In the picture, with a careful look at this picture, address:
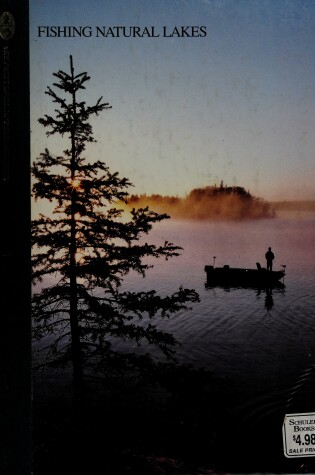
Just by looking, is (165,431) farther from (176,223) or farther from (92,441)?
(176,223)

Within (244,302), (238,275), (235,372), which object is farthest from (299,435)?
(244,302)

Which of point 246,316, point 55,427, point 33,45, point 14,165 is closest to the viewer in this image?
point 14,165

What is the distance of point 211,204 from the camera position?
652 cm

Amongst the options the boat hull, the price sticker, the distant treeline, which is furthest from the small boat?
the price sticker

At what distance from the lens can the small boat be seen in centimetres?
1110

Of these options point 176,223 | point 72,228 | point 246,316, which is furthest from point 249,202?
point 246,316

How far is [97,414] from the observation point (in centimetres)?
757

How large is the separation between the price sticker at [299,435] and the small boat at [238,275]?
24.1 ft

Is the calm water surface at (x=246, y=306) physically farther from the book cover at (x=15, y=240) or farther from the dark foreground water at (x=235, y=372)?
the book cover at (x=15, y=240)

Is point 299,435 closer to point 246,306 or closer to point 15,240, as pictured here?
point 15,240

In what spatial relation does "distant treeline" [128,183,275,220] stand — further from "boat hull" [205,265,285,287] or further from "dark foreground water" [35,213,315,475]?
"boat hull" [205,265,285,287]

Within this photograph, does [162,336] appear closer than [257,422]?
No

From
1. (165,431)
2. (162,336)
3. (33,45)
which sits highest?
(33,45)

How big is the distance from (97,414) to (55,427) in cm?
113
